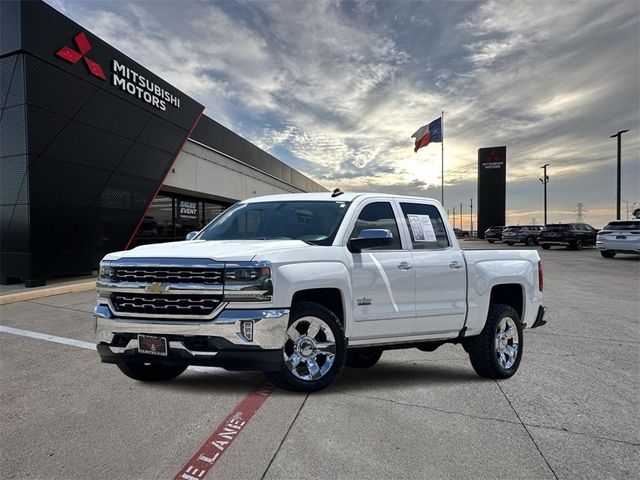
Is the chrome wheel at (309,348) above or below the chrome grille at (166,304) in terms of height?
below

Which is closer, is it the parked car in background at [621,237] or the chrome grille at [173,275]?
the chrome grille at [173,275]

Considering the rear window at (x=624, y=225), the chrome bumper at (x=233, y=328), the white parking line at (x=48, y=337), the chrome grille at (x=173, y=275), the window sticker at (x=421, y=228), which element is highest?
the rear window at (x=624, y=225)

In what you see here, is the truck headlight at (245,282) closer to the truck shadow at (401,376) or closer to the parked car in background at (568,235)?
the truck shadow at (401,376)

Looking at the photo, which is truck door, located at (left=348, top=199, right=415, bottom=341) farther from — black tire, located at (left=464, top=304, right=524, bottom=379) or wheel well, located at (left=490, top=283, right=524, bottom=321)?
wheel well, located at (left=490, top=283, right=524, bottom=321)

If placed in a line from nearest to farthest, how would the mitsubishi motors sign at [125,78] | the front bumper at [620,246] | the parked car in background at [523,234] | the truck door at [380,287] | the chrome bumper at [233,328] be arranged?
the chrome bumper at [233,328] < the truck door at [380,287] < the mitsubishi motors sign at [125,78] < the front bumper at [620,246] < the parked car in background at [523,234]

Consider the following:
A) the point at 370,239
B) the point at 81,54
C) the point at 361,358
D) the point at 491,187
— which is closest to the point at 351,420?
the point at 370,239

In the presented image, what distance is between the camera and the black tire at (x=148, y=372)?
4.35 metres

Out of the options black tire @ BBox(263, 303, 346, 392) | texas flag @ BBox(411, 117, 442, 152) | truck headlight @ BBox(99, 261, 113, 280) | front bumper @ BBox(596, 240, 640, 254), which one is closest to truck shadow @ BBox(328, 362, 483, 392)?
black tire @ BBox(263, 303, 346, 392)

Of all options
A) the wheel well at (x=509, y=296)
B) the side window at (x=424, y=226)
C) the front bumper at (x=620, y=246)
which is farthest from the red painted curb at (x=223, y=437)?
the front bumper at (x=620, y=246)

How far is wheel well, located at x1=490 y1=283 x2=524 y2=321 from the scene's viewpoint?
211 inches

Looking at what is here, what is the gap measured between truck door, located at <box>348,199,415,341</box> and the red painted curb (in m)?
1.05

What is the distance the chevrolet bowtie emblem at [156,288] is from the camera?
3537 millimetres

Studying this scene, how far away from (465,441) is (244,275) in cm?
205

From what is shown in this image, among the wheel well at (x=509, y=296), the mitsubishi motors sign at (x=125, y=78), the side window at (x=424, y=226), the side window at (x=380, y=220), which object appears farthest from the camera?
the mitsubishi motors sign at (x=125, y=78)
